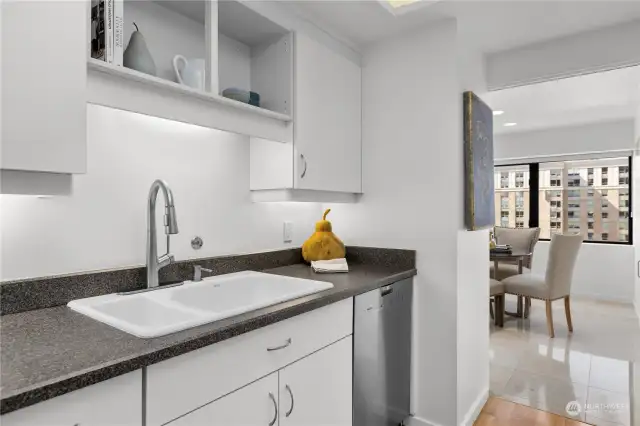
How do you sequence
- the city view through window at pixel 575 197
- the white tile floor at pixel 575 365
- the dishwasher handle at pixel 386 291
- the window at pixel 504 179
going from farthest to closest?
the window at pixel 504 179, the city view through window at pixel 575 197, the white tile floor at pixel 575 365, the dishwasher handle at pixel 386 291

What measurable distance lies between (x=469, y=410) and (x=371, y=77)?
76.7 inches

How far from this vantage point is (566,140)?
17.0 feet

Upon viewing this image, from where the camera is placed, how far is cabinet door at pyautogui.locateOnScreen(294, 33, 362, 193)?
1.80 meters

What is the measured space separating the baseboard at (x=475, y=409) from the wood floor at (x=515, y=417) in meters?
0.03

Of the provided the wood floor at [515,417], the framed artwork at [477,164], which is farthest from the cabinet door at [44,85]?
the wood floor at [515,417]

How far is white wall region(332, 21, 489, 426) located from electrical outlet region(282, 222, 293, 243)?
447 mm

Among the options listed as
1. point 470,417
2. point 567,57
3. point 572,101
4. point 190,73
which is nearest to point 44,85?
Answer: point 190,73

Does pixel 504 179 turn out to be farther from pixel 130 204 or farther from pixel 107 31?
pixel 107 31

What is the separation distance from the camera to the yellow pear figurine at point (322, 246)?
2.11 m

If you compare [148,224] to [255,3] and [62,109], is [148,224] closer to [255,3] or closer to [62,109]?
[62,109]

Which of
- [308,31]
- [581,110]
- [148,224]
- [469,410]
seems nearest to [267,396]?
[148,224]

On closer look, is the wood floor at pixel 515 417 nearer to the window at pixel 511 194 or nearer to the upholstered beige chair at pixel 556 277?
the upholstered beige chair at pixel 556 277

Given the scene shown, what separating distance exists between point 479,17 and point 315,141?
3.40ft

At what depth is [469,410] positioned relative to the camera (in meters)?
2.10
